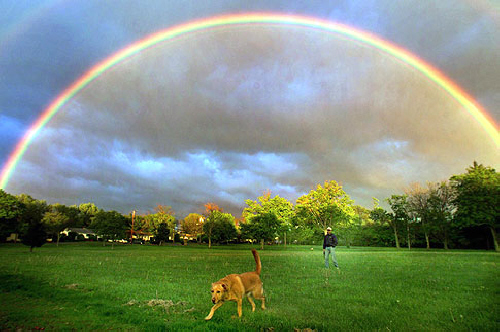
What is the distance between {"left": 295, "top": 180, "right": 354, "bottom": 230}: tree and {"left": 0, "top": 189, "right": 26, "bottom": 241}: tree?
75.6 metres

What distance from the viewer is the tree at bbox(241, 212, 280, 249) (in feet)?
215

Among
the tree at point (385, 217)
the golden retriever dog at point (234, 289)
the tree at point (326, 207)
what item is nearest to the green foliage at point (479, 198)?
the tree at point (385, 217)

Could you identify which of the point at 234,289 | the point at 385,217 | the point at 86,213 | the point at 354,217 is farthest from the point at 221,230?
the point at 86,213

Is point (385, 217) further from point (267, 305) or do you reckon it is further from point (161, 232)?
point (267, 305)

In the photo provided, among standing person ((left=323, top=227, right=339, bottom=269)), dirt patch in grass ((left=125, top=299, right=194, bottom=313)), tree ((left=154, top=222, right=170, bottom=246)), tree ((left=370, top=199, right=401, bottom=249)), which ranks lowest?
dirt patch in grass ((left=125, top=299, right=194, bottom=313))

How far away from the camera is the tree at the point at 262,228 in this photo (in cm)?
6556

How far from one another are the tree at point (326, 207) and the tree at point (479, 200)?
77.7 ft

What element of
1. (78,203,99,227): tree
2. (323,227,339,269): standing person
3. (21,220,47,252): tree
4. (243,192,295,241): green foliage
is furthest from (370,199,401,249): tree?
(78,203,99,227): tree

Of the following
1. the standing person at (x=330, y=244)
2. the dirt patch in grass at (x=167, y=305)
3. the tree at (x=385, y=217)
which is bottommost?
the dirt patch in grass at (x=167, y=305)

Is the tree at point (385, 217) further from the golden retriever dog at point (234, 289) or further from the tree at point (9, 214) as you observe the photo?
the tree at point (9, 214)

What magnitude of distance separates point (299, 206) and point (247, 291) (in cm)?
7515

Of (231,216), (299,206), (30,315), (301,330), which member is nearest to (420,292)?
(301,330)

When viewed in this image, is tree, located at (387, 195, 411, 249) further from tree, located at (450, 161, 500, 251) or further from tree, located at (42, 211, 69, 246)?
tree, located at (42, 211, 69, 246)

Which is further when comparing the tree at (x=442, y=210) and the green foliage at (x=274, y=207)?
the green foliage at (x=274, y=207)
